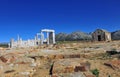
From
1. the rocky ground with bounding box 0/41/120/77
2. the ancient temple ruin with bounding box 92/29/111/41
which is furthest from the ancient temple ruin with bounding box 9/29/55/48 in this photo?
the rocky ground with bounding box 0/41/120/77

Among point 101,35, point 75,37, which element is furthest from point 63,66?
point 75,37

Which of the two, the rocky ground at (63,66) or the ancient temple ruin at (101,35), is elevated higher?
the ancient temple ruin at (101,35)

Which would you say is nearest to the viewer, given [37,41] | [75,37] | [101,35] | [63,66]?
[63,66]

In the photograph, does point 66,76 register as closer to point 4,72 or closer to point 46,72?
point 46,72

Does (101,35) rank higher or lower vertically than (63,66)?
higher

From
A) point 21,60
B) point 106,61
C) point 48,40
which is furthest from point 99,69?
point 48,40

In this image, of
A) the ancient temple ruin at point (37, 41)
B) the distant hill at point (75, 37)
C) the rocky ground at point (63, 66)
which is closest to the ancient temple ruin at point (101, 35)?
the ancient temple ruin at point (37, 41)

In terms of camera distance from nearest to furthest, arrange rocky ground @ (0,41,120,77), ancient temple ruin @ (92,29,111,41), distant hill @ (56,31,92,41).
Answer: rocky ground @ (0,41,120,77), ancient temple ruin @ (92,29,111,41), distant hill @ (56,31,92,41)

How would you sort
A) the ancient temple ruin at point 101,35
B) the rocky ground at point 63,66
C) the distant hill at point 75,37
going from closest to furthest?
the rocky ground at point 63,66, the ancient temple ruin at point 101,35, the distant hill at point 75,37

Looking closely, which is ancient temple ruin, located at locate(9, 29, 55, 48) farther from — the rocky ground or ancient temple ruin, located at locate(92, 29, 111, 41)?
the rocky ground

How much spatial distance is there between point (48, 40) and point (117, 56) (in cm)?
3439

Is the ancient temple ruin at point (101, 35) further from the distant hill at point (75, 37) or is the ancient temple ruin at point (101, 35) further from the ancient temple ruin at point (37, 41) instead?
the distant hill at point (75, 37)

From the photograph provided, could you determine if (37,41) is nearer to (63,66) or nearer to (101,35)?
(101,35)

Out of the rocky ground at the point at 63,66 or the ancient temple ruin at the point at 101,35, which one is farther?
the ancient temple ruin at the point at 101,35
